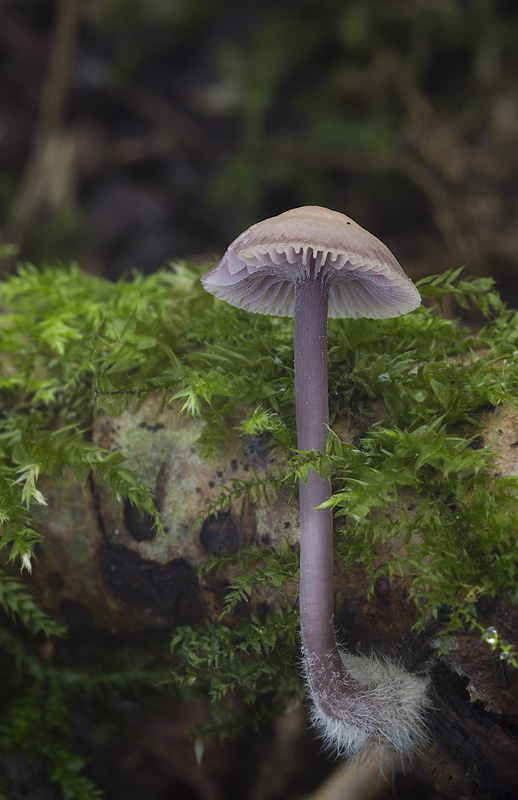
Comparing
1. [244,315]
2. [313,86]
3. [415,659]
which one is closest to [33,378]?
[244,315]

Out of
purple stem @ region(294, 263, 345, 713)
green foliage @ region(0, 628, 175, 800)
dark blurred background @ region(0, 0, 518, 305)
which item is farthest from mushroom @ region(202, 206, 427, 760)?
dark blurred background @ region(0, 0, 518, 305)

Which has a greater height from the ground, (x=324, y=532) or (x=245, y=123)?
(x=245, y=123)

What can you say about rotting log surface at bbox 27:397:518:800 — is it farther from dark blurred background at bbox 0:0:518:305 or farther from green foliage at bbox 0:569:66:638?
dark blurred background at bbox 0:0:518:305

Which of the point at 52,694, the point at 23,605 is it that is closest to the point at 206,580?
the point at 23,605

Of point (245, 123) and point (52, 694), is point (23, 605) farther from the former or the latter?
point (245, 123)

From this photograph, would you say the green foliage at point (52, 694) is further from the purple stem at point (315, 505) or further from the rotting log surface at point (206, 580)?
the purple stem at point (315, 505)

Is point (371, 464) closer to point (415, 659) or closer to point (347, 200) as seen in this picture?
point (415, 659)

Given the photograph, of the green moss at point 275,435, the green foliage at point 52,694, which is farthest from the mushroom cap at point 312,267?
the green foliage at point 52,694
